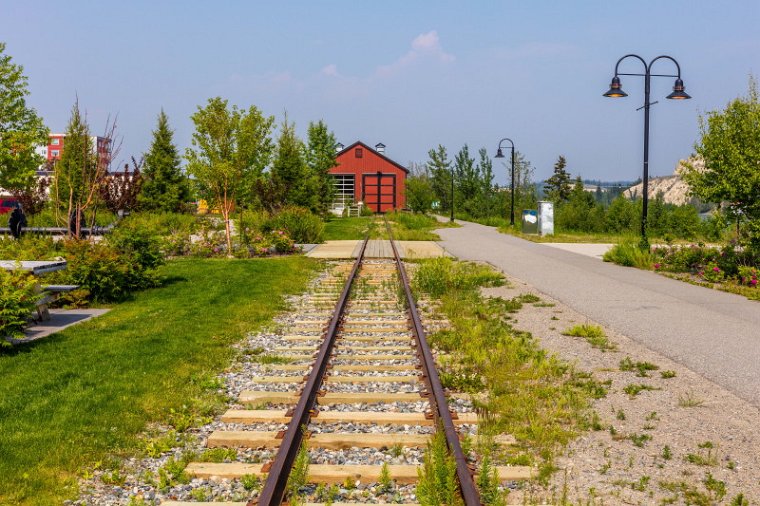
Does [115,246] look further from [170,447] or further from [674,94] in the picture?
[674,94]

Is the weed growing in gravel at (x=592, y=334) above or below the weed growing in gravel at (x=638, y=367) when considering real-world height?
above

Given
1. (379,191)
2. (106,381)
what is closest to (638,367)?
(106,381)

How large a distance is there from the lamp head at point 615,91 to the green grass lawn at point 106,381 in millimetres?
13084


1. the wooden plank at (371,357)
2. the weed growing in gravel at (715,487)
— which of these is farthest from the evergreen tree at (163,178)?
the weed growing in gravel at (715,487)

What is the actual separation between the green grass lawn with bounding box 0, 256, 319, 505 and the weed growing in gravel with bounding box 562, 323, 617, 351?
4636mm

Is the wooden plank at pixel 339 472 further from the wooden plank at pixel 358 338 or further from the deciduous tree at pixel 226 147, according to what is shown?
the deciduous tree at pixel 226 147

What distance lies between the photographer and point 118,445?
5.07 metres

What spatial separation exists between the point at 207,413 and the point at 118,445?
91cm

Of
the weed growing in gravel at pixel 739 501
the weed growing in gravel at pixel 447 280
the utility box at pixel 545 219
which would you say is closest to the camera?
the weed growing in gravel at pixel 739 501

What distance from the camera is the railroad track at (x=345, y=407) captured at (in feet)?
14.5

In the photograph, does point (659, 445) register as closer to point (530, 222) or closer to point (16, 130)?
point (16, 130)

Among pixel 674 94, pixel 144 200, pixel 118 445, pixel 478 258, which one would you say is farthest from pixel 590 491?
pixel 144 200

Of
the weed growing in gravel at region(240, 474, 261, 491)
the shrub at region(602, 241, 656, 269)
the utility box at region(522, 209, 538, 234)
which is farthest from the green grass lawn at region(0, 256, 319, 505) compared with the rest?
the utility box at region(522, 209, 538, 234)

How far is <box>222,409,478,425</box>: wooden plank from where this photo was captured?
18.2 ft
